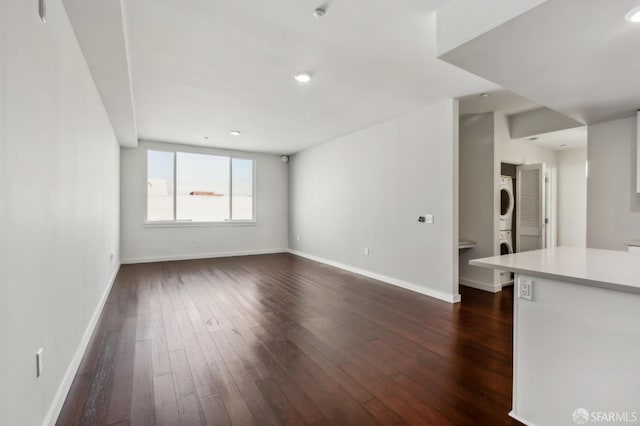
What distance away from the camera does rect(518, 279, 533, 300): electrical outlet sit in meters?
1.66

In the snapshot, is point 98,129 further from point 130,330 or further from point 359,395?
point 359,395

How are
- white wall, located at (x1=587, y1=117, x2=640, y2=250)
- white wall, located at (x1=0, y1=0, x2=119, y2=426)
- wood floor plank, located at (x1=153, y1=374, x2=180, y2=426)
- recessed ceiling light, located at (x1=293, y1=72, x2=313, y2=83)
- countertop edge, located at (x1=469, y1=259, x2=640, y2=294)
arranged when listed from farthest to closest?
white wall, located at (x1=587, y1=117, x2=640, y2=250)
recessed ceiling light, located at (x1=293, y1=72, x2=313, y2=83)
wood floor plank, located at (x1=153, y1=374, x2=180, y2=426)
countertop edge, located at (x1=469, y1=259, x2=640, y2=294)
white wall, located at (x1=0, y1=0, x2=119, y2=426)

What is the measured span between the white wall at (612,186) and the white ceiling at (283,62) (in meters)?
1.69

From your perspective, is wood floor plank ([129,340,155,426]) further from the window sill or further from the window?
the window

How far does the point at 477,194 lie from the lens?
4.52 meters

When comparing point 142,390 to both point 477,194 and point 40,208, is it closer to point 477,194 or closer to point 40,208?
point 40,208

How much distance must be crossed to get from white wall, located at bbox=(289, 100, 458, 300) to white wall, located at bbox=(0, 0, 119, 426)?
385 centimetres

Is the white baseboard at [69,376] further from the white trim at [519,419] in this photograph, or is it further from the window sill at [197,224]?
the window sill at [197,224]

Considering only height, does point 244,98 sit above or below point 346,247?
above

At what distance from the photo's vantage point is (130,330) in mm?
2920

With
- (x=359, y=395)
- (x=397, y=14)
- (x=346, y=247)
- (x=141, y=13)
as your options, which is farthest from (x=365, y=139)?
(x=359, y=395)

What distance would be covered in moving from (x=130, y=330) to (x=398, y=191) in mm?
3819

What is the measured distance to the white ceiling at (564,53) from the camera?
1.61m

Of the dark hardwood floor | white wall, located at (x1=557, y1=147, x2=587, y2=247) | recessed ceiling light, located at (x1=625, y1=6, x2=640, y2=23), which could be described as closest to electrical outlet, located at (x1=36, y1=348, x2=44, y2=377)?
the dark hardwood floor
